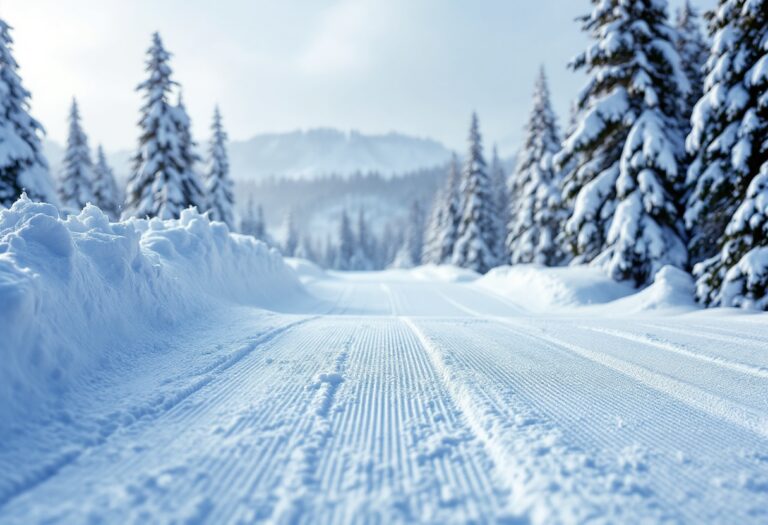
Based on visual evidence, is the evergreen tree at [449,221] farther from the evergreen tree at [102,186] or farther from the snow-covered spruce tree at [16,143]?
the snow-covered spruce tree at [16,143]

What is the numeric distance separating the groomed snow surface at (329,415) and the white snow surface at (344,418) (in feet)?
0.04

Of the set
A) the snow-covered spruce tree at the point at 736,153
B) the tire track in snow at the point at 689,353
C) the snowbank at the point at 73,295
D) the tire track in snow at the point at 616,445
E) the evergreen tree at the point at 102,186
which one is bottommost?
the tire track in snow at the point at 616,445

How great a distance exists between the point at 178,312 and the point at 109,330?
1.52 m

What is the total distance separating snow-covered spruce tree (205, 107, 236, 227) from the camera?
27875 mm

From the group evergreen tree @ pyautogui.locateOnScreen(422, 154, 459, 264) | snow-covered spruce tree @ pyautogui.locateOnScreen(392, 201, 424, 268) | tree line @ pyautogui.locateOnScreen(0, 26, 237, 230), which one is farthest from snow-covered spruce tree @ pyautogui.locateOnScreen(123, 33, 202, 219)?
snow-covered spruce tree @ pyautogui.locateOnScreen(392, 201, 424, 268)

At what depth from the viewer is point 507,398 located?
2.94 meters

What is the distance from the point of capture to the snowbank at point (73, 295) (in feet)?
8.22

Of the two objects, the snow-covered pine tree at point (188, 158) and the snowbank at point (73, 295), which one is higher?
the snow-covered pine tree at point (188, 158)

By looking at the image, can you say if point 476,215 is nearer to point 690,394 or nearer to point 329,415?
point 690,394

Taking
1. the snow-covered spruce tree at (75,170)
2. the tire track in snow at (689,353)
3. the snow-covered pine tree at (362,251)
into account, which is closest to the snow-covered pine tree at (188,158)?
the snow-covered spruce tree at (75,170)

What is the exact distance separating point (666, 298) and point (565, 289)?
9.81 feet

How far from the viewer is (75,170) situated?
2822 cm

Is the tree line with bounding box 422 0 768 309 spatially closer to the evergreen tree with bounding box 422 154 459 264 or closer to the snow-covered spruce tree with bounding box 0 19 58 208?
the snow-covered spruce tree with bounding box 0 19 58 208

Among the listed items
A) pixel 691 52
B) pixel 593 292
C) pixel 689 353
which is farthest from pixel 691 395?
pixel 691 52
